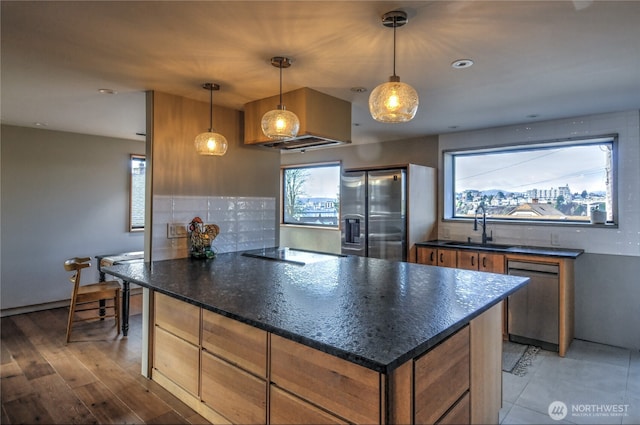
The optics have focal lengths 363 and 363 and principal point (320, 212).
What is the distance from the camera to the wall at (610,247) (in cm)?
347

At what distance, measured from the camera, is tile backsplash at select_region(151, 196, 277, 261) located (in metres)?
2.99

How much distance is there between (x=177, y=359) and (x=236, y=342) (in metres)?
0.74

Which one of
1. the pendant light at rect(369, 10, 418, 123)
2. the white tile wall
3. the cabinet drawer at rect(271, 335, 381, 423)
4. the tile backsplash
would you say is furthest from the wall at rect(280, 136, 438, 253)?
the cabinet drawer at rect(271, 335, 381, 423)

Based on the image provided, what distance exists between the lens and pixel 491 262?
12.1 ft

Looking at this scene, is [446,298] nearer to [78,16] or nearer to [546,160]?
[78,16]

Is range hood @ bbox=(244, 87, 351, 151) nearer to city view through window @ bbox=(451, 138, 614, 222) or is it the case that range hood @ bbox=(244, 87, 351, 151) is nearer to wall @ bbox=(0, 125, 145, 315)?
city view through window @ bbox=(451, 138, 614, 222)

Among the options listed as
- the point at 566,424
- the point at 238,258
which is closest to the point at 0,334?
the point at 238,258

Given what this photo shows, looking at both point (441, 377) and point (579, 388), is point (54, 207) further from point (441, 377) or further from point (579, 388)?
point (579, 388)

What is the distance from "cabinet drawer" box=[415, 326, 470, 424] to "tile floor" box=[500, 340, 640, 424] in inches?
39.8

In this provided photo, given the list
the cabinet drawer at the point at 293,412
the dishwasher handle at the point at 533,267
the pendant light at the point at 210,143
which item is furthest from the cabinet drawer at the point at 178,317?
the dishwasher handle at the point at 533,267

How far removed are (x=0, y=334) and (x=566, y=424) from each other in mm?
5025

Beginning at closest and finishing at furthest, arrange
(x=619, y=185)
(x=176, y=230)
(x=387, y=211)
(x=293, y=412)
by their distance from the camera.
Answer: (x=293, y=412) < (x=176, y=230) < (x=619, y=185) < (x=387, y=211)

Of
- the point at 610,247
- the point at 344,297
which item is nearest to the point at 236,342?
the point at 344,297

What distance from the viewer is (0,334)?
3.71 metres
